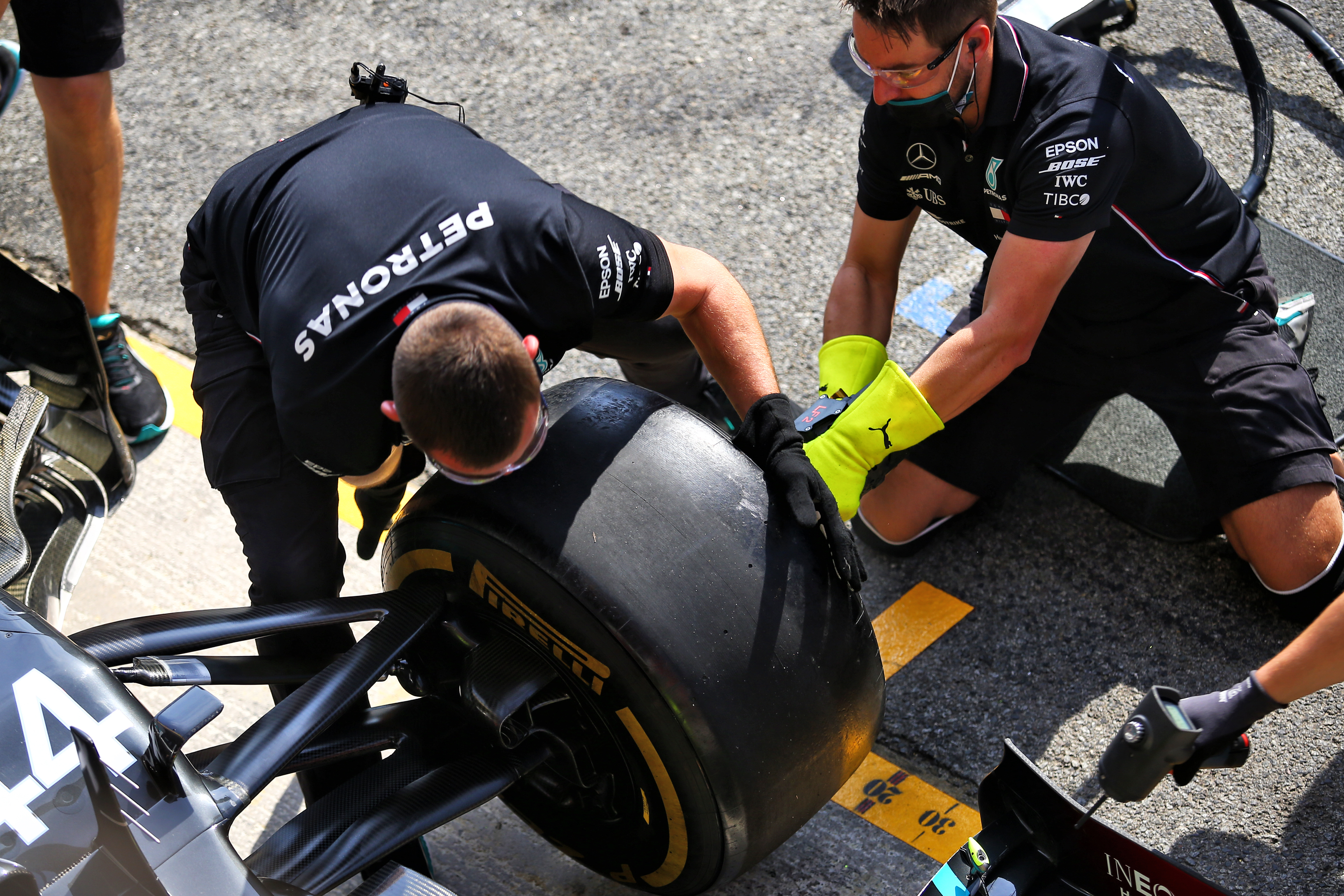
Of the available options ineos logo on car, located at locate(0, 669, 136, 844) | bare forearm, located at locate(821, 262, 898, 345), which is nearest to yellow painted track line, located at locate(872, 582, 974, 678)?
bare forearm, located at locate(821, 262, 898, 345)

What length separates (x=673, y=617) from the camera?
170cm

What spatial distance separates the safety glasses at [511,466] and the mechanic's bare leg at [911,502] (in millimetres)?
1248

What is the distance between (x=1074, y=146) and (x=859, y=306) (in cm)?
69

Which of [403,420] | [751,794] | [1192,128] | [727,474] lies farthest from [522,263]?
[1192,128]

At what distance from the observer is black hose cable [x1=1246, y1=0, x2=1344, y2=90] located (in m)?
3.75

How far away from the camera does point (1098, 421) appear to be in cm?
313

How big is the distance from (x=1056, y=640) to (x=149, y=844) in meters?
2.00

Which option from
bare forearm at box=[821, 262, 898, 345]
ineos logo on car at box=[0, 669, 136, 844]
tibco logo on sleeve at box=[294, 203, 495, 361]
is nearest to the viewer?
ineos logo on car at box=[0, 669, 136, 844]

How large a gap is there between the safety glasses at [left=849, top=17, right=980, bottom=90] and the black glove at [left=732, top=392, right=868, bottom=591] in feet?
2.42

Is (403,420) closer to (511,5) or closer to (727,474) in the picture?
(727,474)

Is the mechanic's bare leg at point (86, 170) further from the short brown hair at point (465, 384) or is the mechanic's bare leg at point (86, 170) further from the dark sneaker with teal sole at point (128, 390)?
the short brown hair at point (465, 384)

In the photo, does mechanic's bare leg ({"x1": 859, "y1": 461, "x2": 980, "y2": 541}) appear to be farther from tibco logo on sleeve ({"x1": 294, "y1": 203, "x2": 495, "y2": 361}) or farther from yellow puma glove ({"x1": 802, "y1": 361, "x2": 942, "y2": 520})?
tibco logo on sleeve ({"x1": 294, "y1": 203, "x2": 495, "y2": 361})

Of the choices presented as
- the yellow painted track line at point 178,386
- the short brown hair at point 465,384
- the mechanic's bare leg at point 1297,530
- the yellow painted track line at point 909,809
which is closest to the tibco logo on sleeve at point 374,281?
the short brown hair at point 465,384

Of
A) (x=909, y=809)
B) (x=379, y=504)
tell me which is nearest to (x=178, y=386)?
(x=379, y=504)
